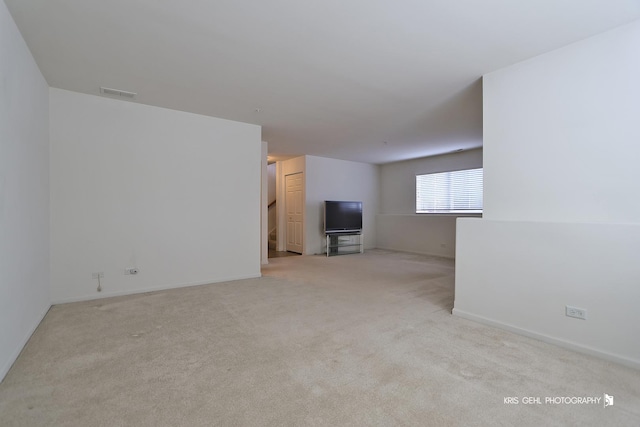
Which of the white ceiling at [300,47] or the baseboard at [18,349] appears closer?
the baseboard at [18,349]

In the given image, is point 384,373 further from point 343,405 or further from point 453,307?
point 453,307

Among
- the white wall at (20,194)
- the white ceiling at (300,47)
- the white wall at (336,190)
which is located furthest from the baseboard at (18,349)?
the white wall at (336,190)

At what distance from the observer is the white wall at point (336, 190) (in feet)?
23.8

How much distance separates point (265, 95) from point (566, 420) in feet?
12.4

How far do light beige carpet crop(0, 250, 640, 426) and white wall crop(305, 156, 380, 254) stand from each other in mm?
4065

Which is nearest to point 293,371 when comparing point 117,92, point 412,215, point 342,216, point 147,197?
point 147,197

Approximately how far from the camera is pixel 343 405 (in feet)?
5.32

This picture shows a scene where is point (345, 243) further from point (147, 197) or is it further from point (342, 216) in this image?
point (147, 197)

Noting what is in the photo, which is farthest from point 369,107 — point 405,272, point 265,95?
point 405,272

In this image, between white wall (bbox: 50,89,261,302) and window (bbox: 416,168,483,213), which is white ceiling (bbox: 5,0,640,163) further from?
window (bbox: 416,168,483,213)

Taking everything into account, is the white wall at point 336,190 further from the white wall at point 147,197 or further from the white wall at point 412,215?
the white wall at point 147,197

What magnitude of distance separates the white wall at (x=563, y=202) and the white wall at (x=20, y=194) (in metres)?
3.87

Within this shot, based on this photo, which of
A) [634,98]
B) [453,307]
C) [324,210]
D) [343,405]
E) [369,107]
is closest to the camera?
[343,405]

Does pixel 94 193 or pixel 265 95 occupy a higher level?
pixel 265 95
